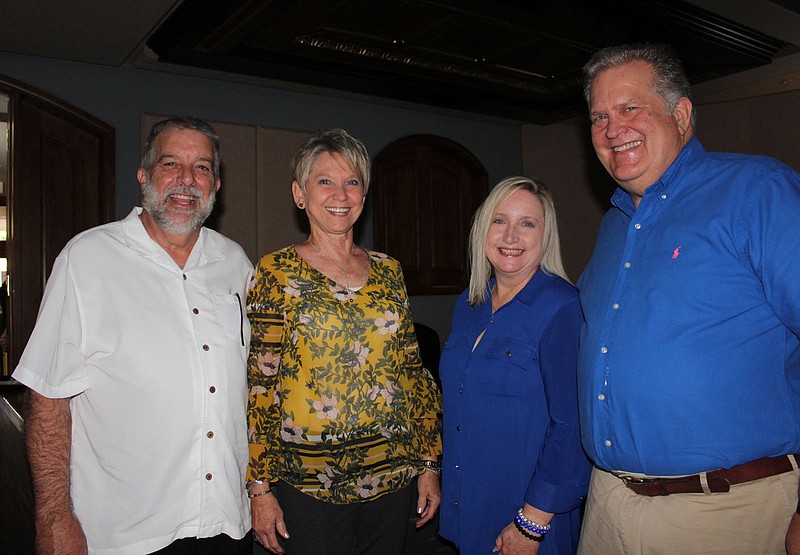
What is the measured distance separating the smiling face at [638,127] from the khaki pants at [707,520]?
84 centimetres

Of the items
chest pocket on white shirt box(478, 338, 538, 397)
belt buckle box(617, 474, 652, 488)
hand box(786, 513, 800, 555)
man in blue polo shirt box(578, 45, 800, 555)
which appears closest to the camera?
hand box(786, 513, 800, 555)

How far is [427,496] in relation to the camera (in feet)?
6.51

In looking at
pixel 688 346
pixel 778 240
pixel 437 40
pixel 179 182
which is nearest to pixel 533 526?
pixel 688 346

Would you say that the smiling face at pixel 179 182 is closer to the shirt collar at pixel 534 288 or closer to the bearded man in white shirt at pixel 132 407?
the bearded man in white shirt at pixel 132 407

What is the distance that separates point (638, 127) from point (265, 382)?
4.26ft

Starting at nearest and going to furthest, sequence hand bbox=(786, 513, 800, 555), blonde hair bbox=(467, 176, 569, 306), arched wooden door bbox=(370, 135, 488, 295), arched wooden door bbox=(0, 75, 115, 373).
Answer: hand bbox=(786, 513, 800, 555) → blonde hair bbox=(467, 176, 569, 306) → arched wooden door bbox=(0, 75, 115, 373) → arched wooden door bbox=(370, 135, 488, 295)

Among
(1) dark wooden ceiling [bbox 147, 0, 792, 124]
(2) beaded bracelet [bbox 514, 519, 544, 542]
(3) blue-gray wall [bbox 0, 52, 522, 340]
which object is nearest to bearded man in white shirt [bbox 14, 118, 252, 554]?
(2) beaded bracelet [bbox 514, 519, 544, 542]

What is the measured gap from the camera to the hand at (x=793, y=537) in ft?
4.41

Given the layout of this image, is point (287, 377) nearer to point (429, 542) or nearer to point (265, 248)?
point (429, 542)

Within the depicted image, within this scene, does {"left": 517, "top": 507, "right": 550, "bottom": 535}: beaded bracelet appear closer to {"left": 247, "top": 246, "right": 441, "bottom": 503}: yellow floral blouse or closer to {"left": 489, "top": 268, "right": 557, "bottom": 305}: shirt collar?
{"left": 247, "top": 246, "right": 441, "bottom": 503}: yellow floral blouse

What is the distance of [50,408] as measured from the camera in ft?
5.48

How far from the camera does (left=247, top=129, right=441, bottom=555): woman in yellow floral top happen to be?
5.71 feet

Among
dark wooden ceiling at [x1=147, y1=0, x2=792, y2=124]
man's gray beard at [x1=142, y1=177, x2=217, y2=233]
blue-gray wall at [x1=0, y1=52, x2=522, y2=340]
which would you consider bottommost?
man's gray beard at [x1=142, y1=177, x2=217, y2=233]

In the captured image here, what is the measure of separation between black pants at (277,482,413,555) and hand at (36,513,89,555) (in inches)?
22.0
